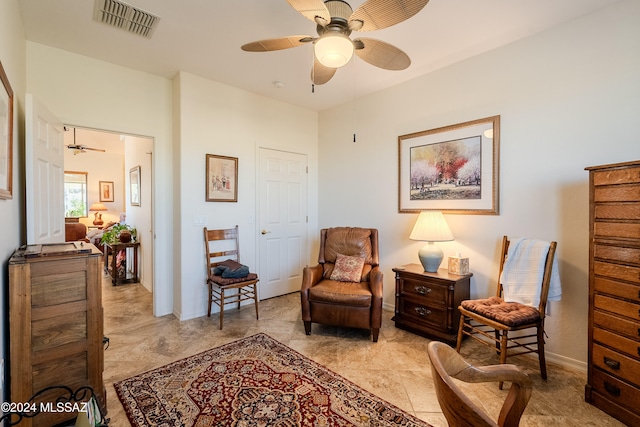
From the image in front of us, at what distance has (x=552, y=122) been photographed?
94.7 inches

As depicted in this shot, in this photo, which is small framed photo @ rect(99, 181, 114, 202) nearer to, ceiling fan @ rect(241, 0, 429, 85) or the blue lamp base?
ceiling fan @ rect(241, 0, 429, 85)

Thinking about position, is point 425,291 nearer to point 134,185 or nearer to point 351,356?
point 351,356

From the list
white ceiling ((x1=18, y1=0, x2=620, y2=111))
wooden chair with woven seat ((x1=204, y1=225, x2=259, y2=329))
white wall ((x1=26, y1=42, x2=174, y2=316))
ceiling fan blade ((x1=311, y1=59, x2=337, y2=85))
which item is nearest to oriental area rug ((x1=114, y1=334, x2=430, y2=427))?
wooden chair with woven seat ((x1=204, y1=225, x2=259, y2=329))

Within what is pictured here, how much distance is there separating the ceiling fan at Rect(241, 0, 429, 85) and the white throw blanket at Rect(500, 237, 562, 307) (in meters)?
1.72

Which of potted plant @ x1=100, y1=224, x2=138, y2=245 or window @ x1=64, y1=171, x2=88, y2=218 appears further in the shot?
window @ x1=64, y1=171, x2=88, y2=218

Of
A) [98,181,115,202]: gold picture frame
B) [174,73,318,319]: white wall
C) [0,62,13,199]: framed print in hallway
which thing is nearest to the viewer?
[0,62,13,199]: framed print in hallway

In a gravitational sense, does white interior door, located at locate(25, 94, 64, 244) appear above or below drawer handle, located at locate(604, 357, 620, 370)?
above

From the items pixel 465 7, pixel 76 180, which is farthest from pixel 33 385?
pixel 76 180

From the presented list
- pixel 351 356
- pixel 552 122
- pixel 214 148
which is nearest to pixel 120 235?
pixel 214 148

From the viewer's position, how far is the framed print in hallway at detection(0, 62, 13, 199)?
1575mm

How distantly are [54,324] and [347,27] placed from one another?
2326 mm

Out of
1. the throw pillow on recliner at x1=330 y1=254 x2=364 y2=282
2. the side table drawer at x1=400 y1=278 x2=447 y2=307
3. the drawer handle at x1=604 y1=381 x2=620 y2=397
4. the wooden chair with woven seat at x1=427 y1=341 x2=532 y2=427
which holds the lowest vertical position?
the drawer handle at x1=604 y1=381 x2=620 y2=397

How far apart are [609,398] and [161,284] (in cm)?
394

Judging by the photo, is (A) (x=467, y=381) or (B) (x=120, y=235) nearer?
(A) (x=467, y=381)
